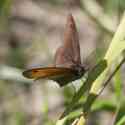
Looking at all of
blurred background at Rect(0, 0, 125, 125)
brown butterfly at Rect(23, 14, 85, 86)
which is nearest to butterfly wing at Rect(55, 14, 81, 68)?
brown butterfly at Rect(23, 14, 85, 86)

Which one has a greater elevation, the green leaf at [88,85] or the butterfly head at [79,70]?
the green leaf at [88,85]

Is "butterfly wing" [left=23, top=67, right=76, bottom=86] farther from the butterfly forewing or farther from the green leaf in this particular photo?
Result: the green leaf

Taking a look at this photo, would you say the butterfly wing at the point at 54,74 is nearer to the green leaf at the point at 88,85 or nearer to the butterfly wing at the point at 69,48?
the butterfly wing at the point at 69,48

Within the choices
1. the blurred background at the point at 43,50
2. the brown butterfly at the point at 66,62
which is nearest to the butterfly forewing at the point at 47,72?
the brown butterfly at the point at 66,62

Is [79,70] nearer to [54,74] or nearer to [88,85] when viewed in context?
[54,74]

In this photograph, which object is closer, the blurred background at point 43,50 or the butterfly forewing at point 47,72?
the butterfly forewing at point 47,72

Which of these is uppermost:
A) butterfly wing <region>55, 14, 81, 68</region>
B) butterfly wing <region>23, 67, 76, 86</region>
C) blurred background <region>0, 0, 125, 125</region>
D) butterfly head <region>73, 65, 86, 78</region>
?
butterfly wing <region>55, 14, 81, 68</region>

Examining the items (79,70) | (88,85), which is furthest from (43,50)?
(88,85)
